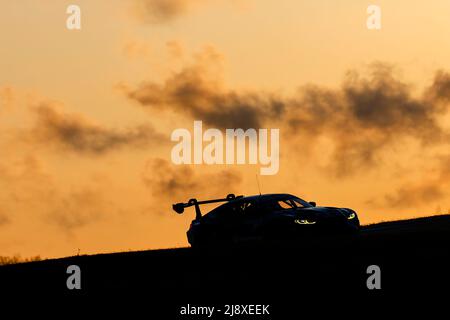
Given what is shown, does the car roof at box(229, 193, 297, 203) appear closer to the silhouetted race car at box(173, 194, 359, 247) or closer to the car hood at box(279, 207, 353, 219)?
the silhouetted race car at box(173, 194, 359, 247)

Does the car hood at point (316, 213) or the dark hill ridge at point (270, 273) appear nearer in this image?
the dark hill ridge at point (270, 273)

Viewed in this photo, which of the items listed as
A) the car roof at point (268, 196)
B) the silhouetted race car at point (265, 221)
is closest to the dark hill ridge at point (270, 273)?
the silhouetted race car at point (265, 221)

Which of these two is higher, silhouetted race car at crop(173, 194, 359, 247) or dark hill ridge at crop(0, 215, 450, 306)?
silhouetted race car at crop(173, 194, 359, 247)

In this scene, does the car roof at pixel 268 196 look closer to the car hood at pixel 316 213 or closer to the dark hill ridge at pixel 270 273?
the car hood at pixel 316 213

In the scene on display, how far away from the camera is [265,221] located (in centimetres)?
2338

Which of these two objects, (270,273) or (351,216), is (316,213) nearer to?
(351,216)

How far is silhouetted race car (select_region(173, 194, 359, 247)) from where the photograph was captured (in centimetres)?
2303

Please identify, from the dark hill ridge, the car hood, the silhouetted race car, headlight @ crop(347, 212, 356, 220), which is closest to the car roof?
the silhouetted race car

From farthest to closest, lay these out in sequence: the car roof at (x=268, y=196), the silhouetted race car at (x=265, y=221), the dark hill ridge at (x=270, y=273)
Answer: the car roof at (x=268, y=196) < the silhouetted race car at (x=265, y=221) < the dark hill ridge at (x=270, y=273)

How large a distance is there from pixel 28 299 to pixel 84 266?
5380 millimetres

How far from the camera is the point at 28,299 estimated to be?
17.5 m

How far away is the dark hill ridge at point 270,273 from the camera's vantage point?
48.2 feet

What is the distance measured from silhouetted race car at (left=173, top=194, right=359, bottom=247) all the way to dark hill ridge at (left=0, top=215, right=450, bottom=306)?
62cm

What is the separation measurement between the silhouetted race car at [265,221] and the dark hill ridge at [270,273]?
24.4 inches
